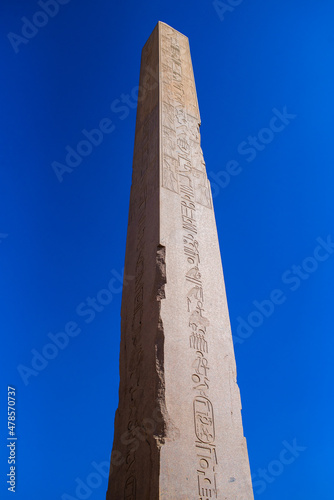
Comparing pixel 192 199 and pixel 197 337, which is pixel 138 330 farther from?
pixel 192 199

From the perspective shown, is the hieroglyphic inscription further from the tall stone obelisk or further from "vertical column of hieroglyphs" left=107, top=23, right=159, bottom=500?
"vertical column of hieroglyphs" left=107, top=23, right=159, bottom=500

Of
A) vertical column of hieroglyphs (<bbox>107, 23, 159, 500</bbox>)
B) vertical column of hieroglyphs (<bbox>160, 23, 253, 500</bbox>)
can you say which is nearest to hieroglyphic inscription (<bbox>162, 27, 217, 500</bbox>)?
vertical column of hieroglyphs (<bbox>160, 23, 253, 500</bbox>)

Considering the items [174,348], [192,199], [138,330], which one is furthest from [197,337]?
[192,199]

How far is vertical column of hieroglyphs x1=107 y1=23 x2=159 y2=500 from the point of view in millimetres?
3322

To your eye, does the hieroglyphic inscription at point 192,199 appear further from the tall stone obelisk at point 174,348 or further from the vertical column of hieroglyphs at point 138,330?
the vertical column of hieroglyphs at point 138,330

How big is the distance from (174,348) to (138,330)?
0.50 meters

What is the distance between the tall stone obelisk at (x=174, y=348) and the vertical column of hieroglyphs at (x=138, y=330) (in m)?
0.01

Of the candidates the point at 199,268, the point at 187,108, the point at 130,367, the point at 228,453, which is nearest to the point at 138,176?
the point at 187,108

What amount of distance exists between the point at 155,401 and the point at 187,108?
3.77 meters

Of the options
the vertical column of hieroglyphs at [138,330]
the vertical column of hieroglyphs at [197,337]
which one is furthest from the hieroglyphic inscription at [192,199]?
the vertical column of hieroglyphs at [138,330]

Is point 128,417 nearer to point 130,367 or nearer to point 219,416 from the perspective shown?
point 130,367

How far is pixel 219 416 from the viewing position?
3504 mm

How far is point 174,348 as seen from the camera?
3.53 metres

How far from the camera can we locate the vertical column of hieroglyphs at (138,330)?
10.9ft
